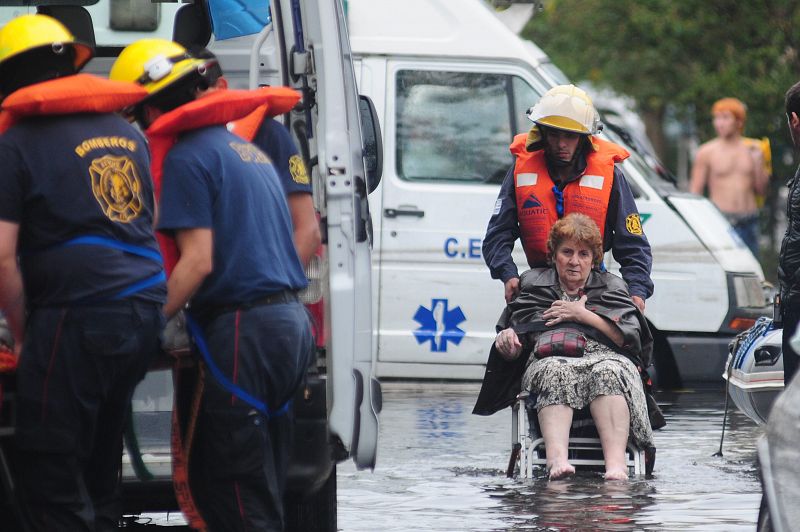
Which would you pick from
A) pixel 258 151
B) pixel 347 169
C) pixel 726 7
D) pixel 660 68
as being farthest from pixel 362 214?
pixel 660 68

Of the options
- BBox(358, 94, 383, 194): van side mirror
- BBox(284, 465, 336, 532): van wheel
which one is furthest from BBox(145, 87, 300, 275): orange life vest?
BBox(284, 465, 336, 532): van wheel

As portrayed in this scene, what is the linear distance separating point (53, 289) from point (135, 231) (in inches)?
11.5

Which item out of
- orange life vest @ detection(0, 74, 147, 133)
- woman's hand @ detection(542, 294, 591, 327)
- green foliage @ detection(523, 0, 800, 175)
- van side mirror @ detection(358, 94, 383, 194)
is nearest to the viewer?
orange life vest @ detection(0, 74, 147, 133)

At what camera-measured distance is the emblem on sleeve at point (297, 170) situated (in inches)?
243

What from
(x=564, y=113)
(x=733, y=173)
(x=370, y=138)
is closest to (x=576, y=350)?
(x=564, y=113)

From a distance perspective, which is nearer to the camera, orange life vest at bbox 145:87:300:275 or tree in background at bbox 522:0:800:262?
orange life vest at bbox 145:87:300:275

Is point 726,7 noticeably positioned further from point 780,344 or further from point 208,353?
point 208,353

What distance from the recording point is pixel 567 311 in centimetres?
839

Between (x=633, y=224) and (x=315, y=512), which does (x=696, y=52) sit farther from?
(x=315, y=512)

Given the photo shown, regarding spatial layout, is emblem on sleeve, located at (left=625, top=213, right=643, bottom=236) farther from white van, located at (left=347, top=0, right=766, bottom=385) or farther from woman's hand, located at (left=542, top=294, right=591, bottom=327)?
white van, located at (left=347, top=0, right=766, bottom=385)

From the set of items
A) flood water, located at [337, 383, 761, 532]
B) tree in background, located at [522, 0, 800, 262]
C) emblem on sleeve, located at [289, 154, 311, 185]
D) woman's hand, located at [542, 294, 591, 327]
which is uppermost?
tree in background, located at [522, 0, 800, 262]

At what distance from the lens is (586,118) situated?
845 cm

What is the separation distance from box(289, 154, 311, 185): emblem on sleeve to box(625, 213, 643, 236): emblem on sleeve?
2.69m

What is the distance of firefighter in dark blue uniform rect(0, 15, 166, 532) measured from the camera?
5.37 meters
